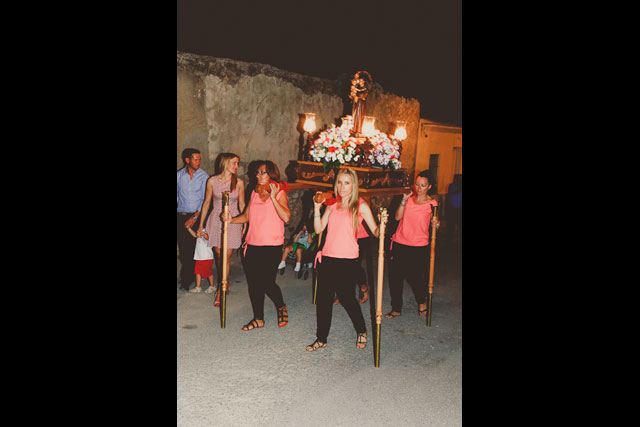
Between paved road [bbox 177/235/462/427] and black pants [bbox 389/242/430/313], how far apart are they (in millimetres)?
322

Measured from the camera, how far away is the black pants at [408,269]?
6.66 m

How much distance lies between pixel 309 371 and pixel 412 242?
234cm

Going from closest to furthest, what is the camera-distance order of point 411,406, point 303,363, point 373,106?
point 411,406 < point 303,363 < point 373,106

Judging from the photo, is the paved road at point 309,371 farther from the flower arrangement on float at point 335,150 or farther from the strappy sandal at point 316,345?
the flower arrangement on float at point 335,150

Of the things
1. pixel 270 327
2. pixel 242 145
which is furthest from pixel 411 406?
pixel 242 145

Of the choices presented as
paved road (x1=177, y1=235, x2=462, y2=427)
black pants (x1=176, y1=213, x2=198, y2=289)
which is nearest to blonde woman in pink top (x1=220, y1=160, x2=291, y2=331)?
paved road (x1=177, y1=235, x2=462, y2=427)

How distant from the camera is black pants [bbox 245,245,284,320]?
6219 mm

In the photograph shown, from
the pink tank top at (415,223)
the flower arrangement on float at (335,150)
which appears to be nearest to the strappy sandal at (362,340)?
the pink tank top at (415,223)

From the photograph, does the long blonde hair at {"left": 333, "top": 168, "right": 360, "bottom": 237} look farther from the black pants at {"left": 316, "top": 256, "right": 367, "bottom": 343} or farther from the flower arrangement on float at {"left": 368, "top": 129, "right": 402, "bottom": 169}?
the flower arrangement on float at {"left": 368, "top": 129, "right": 402, "bottom": 169}

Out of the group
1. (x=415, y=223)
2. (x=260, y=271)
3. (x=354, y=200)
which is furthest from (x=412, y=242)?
(x=260, y=271)

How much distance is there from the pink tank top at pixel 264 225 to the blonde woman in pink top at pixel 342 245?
0.75 m

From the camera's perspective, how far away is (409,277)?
6.81 metres

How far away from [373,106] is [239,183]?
6.49m

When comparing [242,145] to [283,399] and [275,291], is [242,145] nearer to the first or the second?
[275,291]
